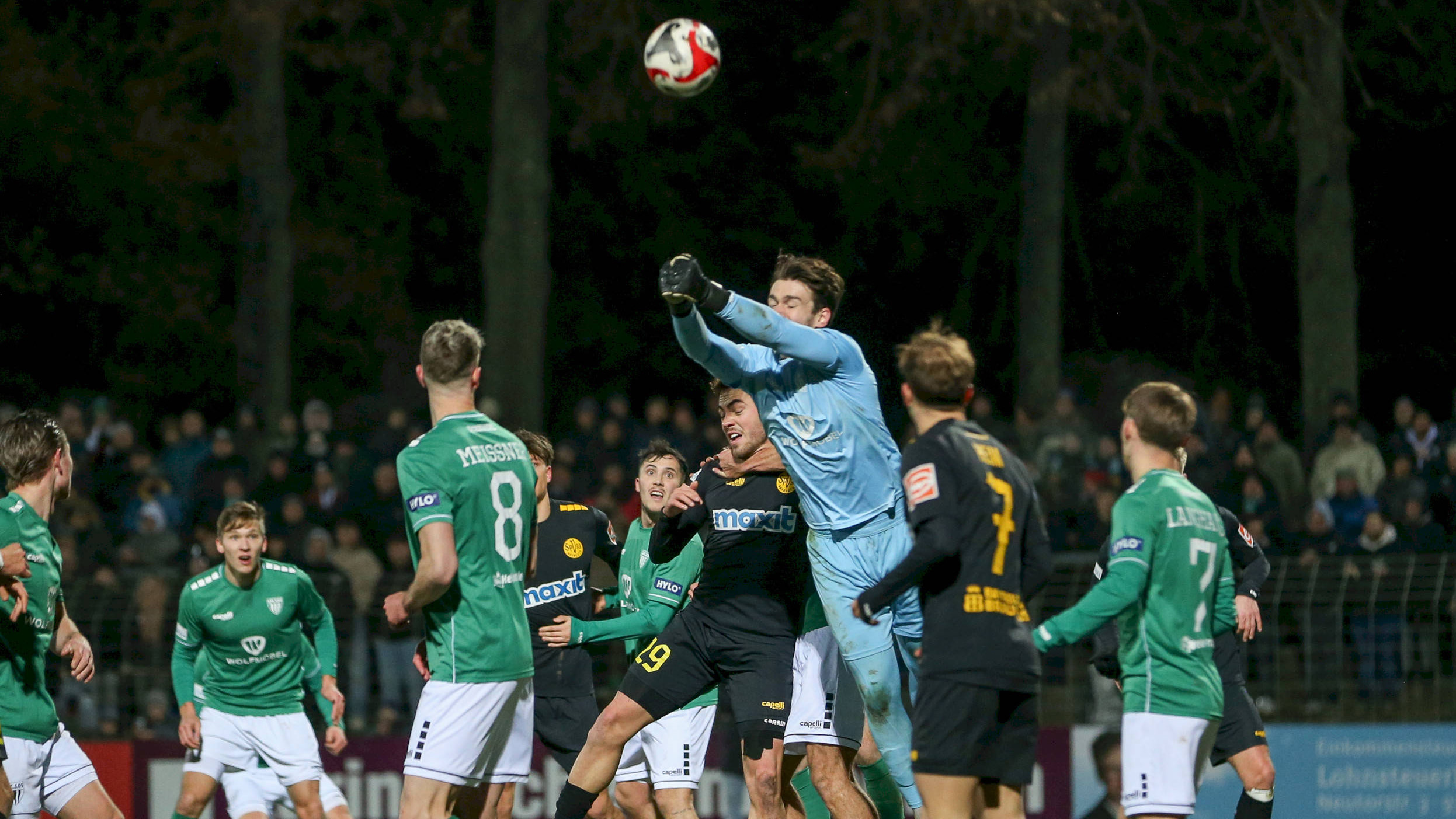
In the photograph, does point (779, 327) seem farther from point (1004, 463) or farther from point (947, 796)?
point (947, 796)

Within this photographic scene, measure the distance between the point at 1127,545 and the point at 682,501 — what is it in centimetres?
207

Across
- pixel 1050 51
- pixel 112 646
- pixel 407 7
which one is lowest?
pixel 112 646

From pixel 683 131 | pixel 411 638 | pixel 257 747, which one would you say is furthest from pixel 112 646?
pixel 683 131

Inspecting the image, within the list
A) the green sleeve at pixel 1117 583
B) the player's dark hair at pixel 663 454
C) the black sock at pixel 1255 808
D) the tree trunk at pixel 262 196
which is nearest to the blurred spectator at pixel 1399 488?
the black sock at pixel 1255 808

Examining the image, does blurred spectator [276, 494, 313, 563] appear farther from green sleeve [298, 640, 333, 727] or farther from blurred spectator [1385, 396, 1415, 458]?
blurred spectator [1385, 396, 1415, 458]

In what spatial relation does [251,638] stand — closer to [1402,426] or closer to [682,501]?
[682,501]

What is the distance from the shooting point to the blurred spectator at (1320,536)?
1345 centimetres

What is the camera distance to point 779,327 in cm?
682

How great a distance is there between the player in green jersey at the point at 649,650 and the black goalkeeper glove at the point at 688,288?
1.61 meters

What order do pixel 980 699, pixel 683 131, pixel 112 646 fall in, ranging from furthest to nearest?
pixel 683 131
pixel 112 646
pixel 980 699

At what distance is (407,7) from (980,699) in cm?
1864

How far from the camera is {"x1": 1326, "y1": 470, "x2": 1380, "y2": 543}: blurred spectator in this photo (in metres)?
14.0

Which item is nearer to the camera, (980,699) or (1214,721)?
(980,699)

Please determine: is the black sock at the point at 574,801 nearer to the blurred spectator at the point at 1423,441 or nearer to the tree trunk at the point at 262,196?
the blurred spectator at the point at 1423,441
